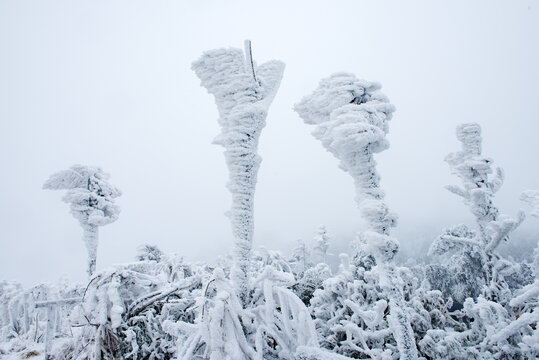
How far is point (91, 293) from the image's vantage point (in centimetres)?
502

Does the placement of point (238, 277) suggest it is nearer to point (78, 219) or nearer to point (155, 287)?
point (155, 287)

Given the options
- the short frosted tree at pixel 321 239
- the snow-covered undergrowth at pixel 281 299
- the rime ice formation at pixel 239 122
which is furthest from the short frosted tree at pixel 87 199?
the short frosted tree at pixel 321 239

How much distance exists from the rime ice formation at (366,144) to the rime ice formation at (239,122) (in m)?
1.31

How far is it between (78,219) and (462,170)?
15814mm

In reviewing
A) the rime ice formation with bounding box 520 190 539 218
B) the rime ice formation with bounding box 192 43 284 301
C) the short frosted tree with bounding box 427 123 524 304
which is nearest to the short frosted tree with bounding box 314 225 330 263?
the short frosted tree with bounding box 427 123 524 304

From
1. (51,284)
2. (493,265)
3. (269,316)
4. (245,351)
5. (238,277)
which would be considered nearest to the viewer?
(245,351)

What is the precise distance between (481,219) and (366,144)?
8.71 meters

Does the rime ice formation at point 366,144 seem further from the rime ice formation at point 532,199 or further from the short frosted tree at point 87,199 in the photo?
the short frosted tree at point 87,199

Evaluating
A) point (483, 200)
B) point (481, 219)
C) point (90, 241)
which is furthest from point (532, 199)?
point (90, 241)

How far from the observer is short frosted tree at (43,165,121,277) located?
11617 mm

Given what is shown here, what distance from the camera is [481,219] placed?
33.5 feet

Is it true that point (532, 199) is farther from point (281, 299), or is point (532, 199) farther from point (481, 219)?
point (281, 299)

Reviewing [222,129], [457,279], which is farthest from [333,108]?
[457,279]

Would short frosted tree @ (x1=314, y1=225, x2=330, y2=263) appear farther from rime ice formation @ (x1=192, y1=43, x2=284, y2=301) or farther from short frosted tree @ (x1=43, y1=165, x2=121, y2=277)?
rime ice formation @ (x1=192, y1=43, x2=284, y2=301)
